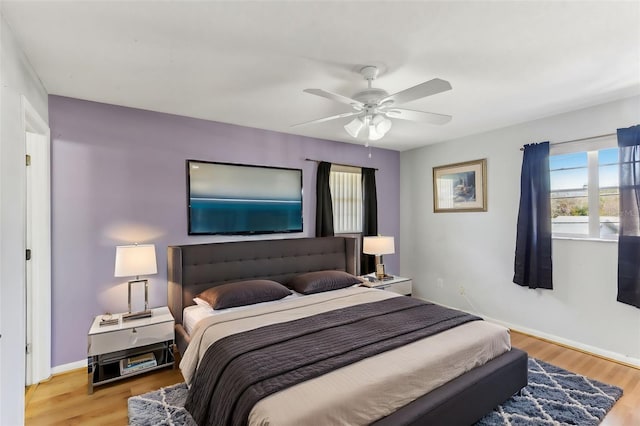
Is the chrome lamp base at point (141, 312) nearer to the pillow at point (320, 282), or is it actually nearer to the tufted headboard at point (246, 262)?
the tufted headboard at point (246, 262)

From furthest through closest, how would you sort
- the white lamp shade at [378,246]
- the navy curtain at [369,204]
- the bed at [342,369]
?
the navy curtain at [369,204] → the white lamp shade at [378,246] → the bed at [342,369]

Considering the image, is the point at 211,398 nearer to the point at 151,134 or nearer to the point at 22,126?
the point at 22,126

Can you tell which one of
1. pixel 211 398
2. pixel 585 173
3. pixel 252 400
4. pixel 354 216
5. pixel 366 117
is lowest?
pixel 211 398

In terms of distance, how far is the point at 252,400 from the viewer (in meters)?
1.51

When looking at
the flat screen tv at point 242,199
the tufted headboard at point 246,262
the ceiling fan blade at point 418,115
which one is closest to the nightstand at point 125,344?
the tufted headboard at point 246,262

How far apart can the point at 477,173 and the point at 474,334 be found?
8.56ft

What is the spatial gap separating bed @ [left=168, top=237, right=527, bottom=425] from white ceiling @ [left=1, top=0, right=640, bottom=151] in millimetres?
1598

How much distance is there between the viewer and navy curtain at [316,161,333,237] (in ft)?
13.9

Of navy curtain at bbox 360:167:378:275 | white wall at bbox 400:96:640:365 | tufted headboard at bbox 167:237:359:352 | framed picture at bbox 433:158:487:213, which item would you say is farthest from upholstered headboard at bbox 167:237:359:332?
framed picture at bbox 433:158:487:213

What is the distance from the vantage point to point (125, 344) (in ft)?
8.57

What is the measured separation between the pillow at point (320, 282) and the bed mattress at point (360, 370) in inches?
20.3

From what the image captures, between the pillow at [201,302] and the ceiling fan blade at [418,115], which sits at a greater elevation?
the ceiling fan blade at [418,115]

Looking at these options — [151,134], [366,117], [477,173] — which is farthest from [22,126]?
[477,173]

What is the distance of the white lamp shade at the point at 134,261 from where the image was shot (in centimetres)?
270
